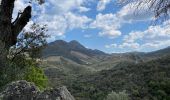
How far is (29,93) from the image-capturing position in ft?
40.9

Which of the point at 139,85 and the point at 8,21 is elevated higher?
the point at 8,21

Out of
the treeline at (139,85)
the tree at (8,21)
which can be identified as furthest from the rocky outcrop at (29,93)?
the treeline at (139,85)

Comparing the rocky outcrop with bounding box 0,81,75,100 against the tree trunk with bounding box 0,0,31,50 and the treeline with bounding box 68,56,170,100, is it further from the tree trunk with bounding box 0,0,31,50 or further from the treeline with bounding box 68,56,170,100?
the treeline with bounding box 68,56,170,100

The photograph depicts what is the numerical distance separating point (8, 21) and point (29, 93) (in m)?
10.9

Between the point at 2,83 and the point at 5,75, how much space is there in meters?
0.96

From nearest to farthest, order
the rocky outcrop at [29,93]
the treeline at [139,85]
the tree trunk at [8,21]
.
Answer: the rocky outcrop at [29,93] → the tree trunk at [8,21] → the treeline at [139,85]

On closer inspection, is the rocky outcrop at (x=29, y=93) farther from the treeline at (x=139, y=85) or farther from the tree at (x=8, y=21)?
the treeline at (x=139, y=85)

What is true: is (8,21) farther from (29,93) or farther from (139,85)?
(139,85)

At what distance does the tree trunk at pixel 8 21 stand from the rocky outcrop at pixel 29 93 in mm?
10075

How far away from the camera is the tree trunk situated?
885 inches

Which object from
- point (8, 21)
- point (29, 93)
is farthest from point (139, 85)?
point (29, 93)

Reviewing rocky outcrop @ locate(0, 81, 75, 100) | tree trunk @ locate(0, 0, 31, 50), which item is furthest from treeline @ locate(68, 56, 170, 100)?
rocky outcrop @ locate(0, 81, 75, 100)

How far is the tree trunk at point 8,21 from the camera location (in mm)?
22484

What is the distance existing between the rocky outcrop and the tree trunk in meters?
10.1
